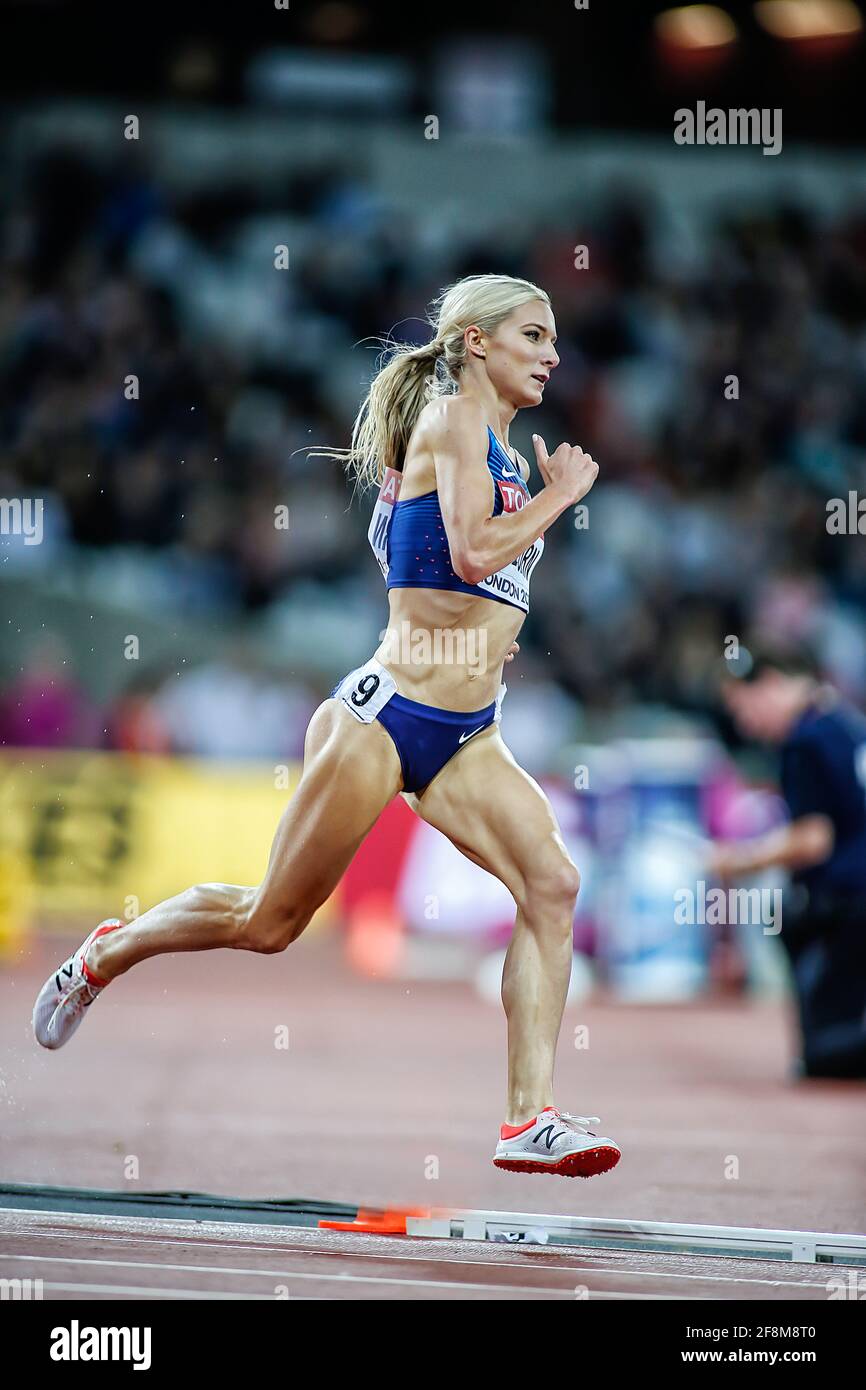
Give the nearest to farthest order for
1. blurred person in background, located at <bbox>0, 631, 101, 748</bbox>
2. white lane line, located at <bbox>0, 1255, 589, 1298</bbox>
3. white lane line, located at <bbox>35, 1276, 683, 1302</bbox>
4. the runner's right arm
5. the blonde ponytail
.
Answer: white lane line, located at <bbox>35, 1276, 683, 1302</bbox> < white lane line, located at <bbox>0, 1255, 589, 1298</bbox> < the runner's right arm < the blonde ponytail < blurred person in background, located at <bbox>0, 631, 101, 748</bbox>

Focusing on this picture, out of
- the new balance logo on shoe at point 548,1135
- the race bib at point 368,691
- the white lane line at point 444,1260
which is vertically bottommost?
the white lane line at point 444,1260

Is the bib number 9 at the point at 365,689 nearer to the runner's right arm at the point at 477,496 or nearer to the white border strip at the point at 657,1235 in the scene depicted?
the runner's right arm at the point at 477,496

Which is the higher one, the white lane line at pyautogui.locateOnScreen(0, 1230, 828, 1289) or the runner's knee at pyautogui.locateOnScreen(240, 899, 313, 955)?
the runner's knee at pyautogui.locateOnScreen(240, 899, 313, 955)

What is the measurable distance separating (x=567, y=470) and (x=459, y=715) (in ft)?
Result: 2.78

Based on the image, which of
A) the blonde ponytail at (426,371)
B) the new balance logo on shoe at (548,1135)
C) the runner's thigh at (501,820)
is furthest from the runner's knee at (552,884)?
the blonde ponytail at (426,371)

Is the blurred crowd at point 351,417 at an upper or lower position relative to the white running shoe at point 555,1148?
upper

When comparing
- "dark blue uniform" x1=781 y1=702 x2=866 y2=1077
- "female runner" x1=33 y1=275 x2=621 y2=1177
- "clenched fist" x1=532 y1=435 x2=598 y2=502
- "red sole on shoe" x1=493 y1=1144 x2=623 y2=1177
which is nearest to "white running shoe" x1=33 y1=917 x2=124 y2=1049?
"female runner" x1=33 y1=275 x2=621 y2=1177

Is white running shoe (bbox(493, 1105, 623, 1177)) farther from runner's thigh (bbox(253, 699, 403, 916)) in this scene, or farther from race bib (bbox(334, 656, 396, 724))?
race bib (bbox(334, 656, 396, 724))

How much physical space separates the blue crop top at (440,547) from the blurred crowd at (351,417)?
963cm

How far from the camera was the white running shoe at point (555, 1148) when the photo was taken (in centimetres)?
498

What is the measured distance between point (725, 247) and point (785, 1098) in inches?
534

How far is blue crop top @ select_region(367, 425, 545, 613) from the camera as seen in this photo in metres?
5.40

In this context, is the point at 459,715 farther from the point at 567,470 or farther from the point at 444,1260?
the point at 444,1260

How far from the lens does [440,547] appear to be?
540cm
